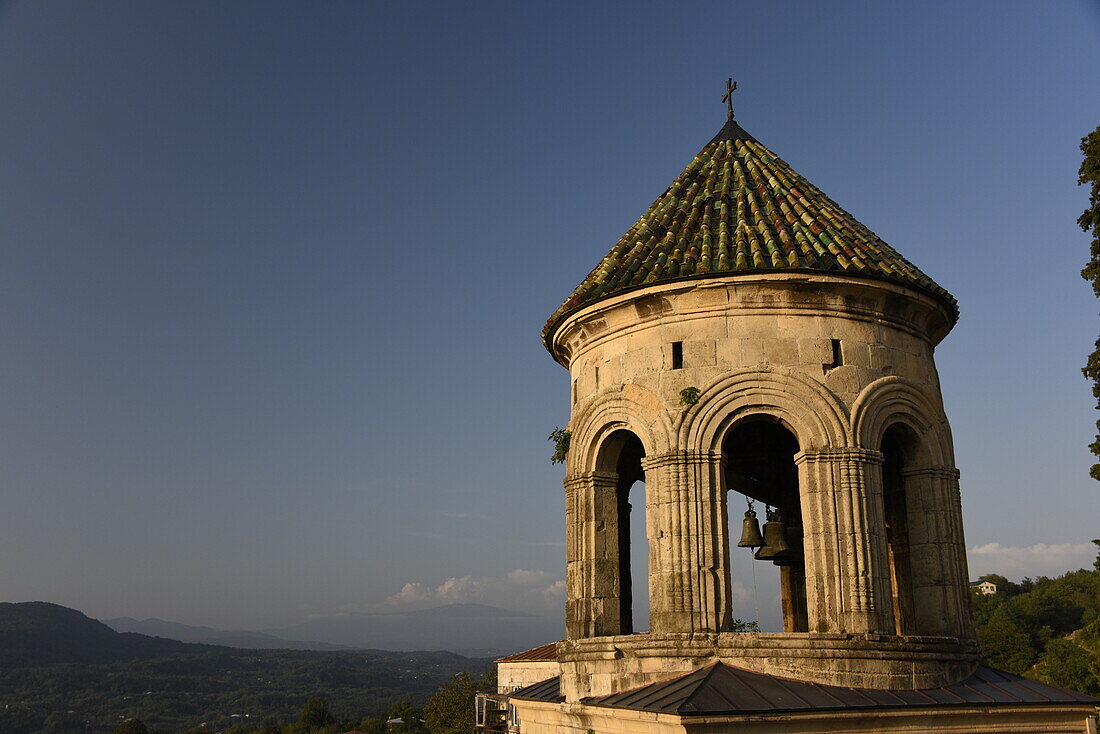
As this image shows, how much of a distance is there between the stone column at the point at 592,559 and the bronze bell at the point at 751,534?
2009mm

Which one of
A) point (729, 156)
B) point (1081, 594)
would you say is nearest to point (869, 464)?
point (729, 156)

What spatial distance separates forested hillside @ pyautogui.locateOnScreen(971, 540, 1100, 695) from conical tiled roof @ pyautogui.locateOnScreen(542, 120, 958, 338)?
1822 inches

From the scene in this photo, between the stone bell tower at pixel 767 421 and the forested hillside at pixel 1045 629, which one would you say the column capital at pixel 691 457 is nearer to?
the stone bell tower at pixel 767 421

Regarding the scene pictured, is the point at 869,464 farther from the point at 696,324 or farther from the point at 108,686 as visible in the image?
the point at 108,686

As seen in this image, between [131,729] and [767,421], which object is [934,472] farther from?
[131,729]

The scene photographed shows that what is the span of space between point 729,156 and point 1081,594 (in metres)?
94.2

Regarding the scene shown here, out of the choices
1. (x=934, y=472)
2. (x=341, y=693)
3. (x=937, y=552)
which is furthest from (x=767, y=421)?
(x=341, y=693)

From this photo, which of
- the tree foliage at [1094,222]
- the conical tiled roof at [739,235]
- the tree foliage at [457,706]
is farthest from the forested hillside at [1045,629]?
the conical tiled roof at [739,235]

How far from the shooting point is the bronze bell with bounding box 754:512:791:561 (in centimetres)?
1194

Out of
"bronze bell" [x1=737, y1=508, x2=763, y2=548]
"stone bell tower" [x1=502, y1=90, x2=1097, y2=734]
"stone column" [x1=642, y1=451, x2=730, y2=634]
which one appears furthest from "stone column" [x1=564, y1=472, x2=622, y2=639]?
"bronze bell" [x1=737, y1=508, x2=763, y2=548]

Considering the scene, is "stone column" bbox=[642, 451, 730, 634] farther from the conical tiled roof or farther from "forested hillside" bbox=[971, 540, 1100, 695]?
"forested hillside" bbox=[971, 540, 1100, 695]

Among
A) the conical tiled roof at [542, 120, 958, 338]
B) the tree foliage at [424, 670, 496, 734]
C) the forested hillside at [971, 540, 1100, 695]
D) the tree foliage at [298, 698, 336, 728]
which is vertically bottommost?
the tree foliage at [298, 698, 336, 728]

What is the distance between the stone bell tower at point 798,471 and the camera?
902 cm

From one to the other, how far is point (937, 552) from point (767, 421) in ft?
7.52
